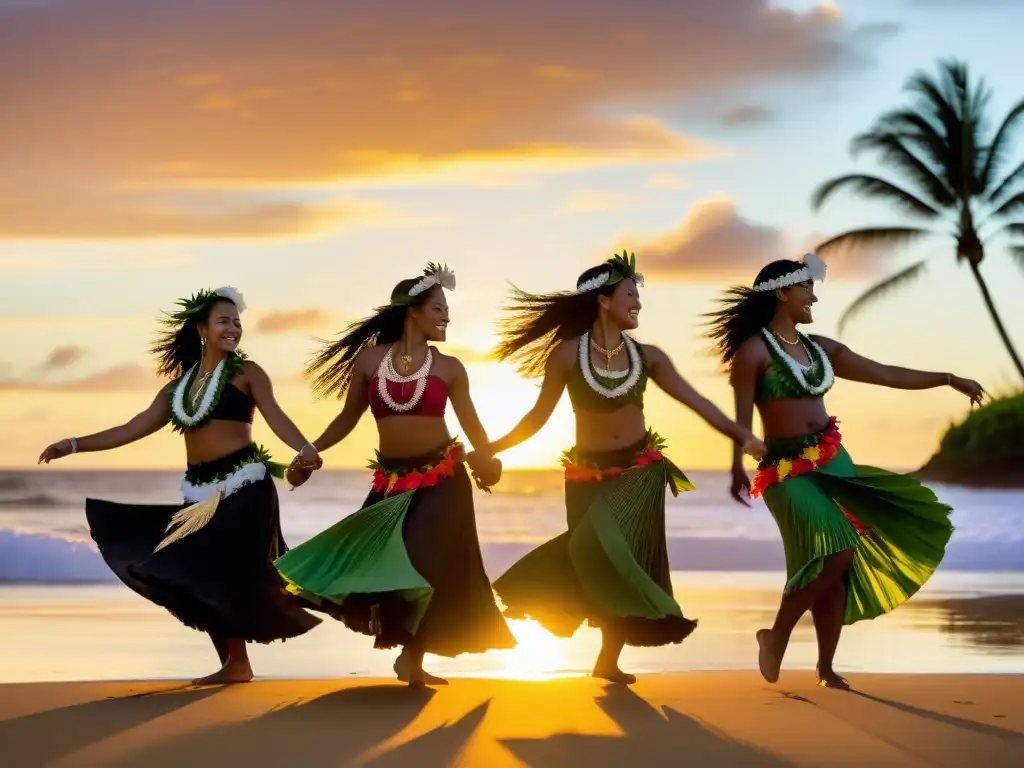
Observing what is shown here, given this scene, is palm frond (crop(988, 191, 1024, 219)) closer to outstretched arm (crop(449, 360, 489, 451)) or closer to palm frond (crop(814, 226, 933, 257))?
palm frond (crop(814, 226, 933, 257))

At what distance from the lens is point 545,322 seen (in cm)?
884

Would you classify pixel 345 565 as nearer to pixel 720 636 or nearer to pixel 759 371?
pixel 759 371

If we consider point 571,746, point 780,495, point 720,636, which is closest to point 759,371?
point 780,495

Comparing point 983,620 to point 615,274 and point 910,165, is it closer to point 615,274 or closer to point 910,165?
point 615,274

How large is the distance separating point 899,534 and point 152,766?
3976 millimetres

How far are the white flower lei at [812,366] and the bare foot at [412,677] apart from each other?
2.19 meters

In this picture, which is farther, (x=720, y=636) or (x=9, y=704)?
(x=720, y=636)

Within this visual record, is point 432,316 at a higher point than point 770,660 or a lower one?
higher

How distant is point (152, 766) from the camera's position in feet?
20.3

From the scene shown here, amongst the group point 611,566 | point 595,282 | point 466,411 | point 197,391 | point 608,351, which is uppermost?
point 595,282

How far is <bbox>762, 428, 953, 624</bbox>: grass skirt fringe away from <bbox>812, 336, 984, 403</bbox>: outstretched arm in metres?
0.46

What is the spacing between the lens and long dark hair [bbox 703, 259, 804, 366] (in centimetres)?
872

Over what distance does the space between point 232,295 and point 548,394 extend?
164cm

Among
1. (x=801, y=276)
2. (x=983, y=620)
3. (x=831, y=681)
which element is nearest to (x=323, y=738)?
(x=831, y=681)
